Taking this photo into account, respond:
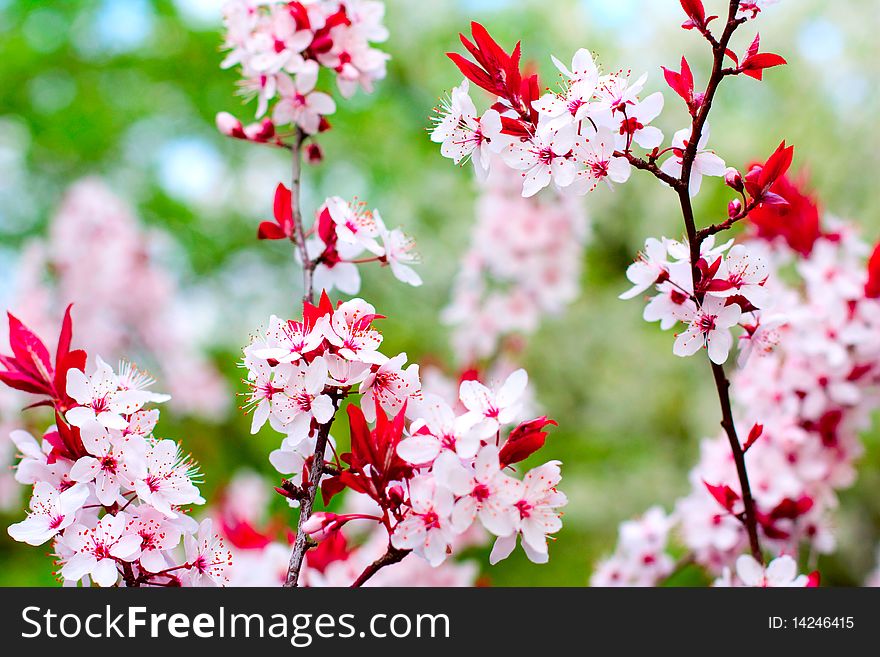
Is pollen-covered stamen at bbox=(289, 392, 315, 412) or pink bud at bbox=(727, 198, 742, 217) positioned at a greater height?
pink bud at bbox=(727, 198, 742, 217)

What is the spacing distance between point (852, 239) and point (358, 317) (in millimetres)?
1160

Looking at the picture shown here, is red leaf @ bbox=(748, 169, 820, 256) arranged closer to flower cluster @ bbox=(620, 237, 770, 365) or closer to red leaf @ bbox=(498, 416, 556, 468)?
flower cluster @ bbox=(620, 237, 770, 365)

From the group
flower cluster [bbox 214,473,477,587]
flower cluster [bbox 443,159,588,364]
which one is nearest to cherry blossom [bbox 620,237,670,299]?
flower cluster [bbox 214,473,477,587]

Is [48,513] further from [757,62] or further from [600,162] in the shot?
[757,62]

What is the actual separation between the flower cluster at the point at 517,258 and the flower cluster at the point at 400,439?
130 centimetres

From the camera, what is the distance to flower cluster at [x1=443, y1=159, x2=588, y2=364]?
2.09m

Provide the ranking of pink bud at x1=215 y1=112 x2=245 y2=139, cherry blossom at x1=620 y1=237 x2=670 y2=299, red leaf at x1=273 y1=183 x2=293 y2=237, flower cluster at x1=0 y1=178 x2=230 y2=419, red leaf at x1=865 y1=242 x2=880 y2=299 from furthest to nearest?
1. flower cluster at x1=0 y1=178 x2=230 y2=419
2. red leaf at x1=865 y1=242 x2=880 y2=299
3. pink bud at x1=215 y1=112 x2=245 y2=139
4. red leaf at x1=273 y1=183 x2=293 y2=237
5. cherry blossom at x1=620 y1=237 x2=670 y2=299

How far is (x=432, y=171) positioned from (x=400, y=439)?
3.42 metres

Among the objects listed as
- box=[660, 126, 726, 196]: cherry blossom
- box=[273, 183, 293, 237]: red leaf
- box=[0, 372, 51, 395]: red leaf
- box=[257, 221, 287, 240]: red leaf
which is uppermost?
box=[273, 183, 293, 237]: red leaf

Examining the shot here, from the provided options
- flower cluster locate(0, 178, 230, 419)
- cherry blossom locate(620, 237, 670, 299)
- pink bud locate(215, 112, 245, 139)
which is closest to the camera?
cherry blossom locate(620, 237, 670, 299)

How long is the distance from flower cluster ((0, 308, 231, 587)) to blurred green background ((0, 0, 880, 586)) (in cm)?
236

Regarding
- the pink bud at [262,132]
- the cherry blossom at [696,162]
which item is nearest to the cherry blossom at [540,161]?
the cherry blossom at [696,162]

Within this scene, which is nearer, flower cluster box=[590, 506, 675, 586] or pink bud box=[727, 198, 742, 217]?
pink bud box=[727, 198, 742, 217]

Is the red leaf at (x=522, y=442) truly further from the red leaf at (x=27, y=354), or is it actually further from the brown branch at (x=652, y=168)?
the red leaf at (x=27, y=354)
